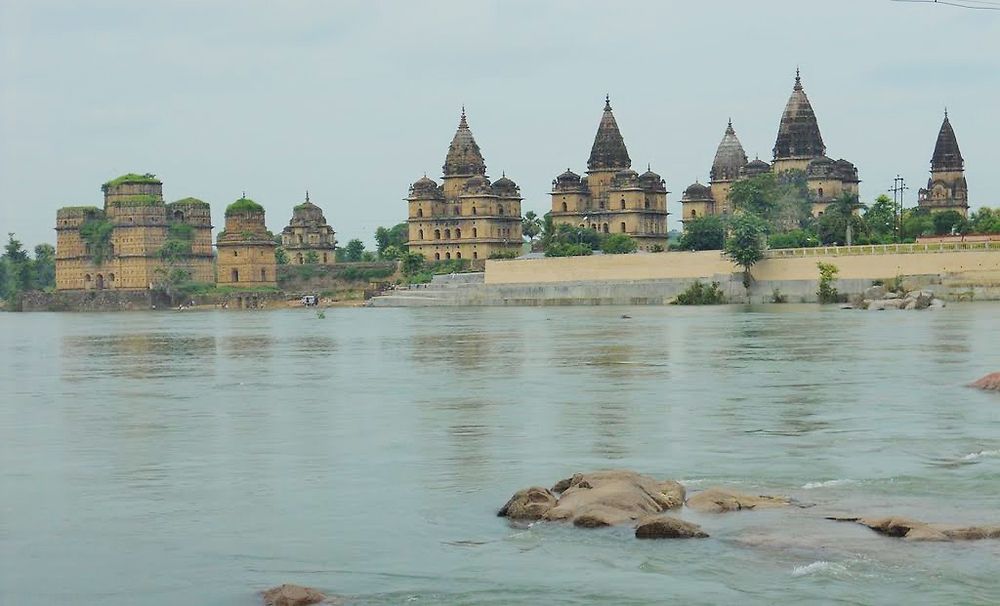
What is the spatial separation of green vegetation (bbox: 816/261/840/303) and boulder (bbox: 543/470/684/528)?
170 ft

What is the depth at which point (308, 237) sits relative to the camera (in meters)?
117

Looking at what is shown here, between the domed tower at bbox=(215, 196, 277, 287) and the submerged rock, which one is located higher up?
the domed tower at bbox=(215, 196, 277, 287)

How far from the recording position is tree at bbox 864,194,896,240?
280 feet

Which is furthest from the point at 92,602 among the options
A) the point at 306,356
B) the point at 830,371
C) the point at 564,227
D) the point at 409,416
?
the point at 564,227

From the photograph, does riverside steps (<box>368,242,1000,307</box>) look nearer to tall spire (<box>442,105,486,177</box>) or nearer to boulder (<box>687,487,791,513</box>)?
tall spire (<box>442,105,486,177</box>)

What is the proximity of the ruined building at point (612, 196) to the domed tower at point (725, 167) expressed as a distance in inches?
A: 187

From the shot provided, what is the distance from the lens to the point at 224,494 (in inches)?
580

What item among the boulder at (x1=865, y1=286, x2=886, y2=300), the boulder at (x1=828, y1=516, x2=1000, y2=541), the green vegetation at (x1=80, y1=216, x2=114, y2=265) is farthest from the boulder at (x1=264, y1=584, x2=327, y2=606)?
the green vegetation at (x1=80, y1=216, x2=114, y2=265)

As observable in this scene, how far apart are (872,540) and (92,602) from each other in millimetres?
5442

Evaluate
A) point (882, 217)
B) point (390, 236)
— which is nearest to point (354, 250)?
point (390, 236)

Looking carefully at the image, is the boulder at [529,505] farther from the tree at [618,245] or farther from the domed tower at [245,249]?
the domed tower at [245,249]

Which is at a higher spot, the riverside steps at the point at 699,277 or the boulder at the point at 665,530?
the riverside steps at the point at 699,277

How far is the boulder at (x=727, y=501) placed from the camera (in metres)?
13.0

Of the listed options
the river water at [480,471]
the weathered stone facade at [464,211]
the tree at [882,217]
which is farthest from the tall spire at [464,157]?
the river water at [480,471]
